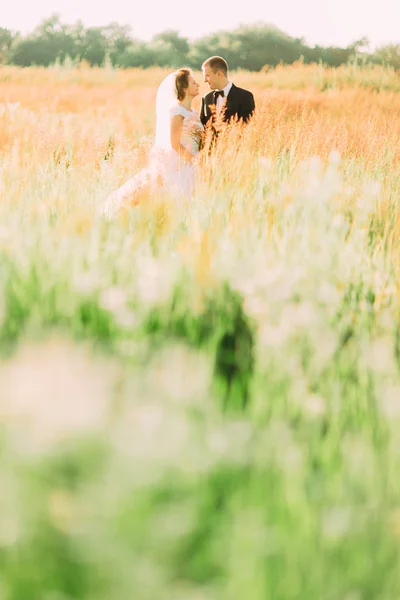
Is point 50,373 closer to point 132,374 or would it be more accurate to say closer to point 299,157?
point 132,374

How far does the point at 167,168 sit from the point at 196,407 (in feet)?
10.9

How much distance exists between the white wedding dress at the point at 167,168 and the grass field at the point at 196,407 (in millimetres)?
457

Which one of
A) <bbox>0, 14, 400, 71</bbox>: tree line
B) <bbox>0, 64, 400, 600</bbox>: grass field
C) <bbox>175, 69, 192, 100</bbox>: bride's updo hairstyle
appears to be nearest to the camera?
<bbox>0, 64, 400, 600</bbox>: grass field

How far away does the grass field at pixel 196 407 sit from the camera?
771 mm

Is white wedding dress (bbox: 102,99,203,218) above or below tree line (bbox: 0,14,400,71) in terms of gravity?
below

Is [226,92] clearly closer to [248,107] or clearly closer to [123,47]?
[248,107]

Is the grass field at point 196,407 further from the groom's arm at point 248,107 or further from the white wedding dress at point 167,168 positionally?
the groom's arm at point 248,107

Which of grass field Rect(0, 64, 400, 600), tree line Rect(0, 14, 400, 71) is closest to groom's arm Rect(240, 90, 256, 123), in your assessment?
grass field Rect(0, 64, 400, 600)

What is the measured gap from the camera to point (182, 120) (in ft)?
15.4

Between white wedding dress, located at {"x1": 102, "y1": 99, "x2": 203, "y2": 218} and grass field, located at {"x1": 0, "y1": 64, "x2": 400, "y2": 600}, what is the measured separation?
0.46 meters

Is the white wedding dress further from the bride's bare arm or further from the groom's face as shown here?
the groom's face

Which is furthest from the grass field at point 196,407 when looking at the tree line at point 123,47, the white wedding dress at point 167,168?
the tree line at point 123,47

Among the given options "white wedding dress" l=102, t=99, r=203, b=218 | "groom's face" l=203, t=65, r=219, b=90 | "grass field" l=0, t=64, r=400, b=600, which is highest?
"groom's face" l=203, t=65, r=219, b=90

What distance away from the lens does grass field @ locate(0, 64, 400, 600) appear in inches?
30.4
